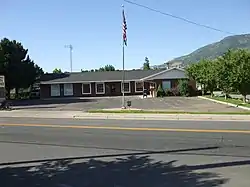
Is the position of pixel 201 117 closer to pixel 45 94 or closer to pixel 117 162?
pixel 117 162

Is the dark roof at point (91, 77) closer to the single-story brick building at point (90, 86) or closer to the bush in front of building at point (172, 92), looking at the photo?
the single-story brick building at point (90, 86)

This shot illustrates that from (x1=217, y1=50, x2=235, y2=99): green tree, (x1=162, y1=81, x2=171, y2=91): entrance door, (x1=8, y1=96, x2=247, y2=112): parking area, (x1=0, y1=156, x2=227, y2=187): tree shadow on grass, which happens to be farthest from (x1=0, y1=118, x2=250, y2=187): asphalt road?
(x1=162, y1=81, x2=171, y2=91): entrance door

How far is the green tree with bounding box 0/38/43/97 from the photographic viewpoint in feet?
194

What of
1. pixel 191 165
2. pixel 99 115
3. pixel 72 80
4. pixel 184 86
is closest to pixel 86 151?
pixel 191 165

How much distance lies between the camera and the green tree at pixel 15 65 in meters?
59.2

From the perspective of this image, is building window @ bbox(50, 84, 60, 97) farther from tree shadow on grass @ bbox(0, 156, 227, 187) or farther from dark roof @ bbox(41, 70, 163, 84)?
tree shadow on grass @ bbox(0, 156, 227, 187)

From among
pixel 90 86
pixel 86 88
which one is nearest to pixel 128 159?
pixel 90 86

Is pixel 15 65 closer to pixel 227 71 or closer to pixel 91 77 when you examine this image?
pixel 91 77

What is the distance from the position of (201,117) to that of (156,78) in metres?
33.7

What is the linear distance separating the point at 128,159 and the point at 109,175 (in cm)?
175

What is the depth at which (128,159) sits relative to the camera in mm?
9586

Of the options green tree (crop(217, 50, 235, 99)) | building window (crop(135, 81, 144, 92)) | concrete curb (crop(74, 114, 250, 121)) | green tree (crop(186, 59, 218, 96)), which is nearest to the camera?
concrete curb (crop(74, 114, 250, 121))

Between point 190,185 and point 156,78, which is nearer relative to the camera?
point 190,185

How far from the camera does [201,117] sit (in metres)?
21.4
